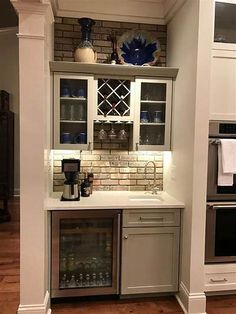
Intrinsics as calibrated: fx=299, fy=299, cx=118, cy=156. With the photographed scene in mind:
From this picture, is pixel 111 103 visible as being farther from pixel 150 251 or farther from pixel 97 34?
pixel 150 251

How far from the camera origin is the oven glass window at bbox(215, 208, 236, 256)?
8.77 feet

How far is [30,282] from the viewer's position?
238 cm

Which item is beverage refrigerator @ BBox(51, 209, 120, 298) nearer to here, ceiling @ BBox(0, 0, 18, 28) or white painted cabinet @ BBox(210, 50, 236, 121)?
white painted cabinet @ BBox(210, 50, 236, 121)

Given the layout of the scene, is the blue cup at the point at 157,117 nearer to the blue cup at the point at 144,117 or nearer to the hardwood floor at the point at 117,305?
the blue cup at the point at 144,117

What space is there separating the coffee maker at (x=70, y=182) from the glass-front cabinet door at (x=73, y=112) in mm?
207

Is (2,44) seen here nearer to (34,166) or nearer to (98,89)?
(98,89)

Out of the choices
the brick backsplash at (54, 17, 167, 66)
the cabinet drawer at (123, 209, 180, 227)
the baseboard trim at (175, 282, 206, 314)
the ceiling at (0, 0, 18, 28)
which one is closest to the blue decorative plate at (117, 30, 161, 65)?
the brick backsplash at (54, 17, 167, 66)

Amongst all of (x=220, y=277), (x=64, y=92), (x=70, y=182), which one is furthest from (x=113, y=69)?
(x=220, y=277)

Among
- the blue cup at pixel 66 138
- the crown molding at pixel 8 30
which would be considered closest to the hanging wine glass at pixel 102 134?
the blue cup at pixel 66 138

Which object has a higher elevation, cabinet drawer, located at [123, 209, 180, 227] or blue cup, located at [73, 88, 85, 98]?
blue cup, located at [73, 88, 85, 98]

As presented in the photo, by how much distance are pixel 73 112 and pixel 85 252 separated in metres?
1.36

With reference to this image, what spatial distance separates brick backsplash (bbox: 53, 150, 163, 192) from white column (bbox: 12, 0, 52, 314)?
849mm

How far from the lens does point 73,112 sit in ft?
9.81

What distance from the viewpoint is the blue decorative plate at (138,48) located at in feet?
10.2
